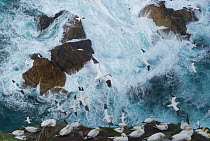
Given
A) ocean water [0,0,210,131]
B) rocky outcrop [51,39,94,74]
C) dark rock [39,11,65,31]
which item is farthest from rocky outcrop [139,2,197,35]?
dark rock [39,11,65,31]

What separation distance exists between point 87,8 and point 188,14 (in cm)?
940

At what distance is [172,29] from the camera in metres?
25.9

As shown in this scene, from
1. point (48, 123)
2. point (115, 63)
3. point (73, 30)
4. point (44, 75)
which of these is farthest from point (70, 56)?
point (48, 123)

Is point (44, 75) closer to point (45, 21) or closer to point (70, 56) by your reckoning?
point (70, 56)

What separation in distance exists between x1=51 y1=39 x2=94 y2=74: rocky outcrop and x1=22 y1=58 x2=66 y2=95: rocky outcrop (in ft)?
1.74

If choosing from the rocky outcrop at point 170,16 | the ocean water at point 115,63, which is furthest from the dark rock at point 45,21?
the rocky outcrop at point 170,16

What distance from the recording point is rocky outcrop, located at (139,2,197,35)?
26094mm

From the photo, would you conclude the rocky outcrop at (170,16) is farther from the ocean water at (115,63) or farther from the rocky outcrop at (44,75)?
the rocky outcrop at (44,75)

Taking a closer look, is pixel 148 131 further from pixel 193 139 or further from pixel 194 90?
pixel 194 90

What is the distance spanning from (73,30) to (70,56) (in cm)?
320

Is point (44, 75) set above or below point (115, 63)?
below

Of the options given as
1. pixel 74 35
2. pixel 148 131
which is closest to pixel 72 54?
pixel 74 35

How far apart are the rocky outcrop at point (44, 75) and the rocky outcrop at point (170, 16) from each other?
10.8 meters

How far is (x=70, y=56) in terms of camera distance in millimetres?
21531
